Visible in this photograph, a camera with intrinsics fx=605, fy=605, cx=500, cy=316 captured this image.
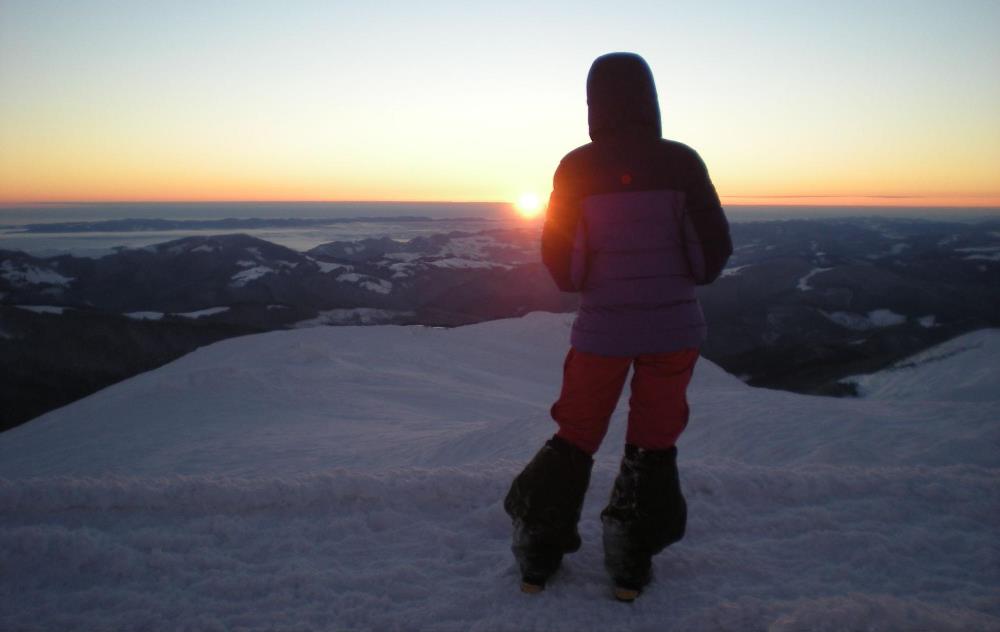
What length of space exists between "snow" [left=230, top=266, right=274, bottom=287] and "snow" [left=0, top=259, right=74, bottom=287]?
25798 millimetres

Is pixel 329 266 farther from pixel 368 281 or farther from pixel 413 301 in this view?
pixel 413 301

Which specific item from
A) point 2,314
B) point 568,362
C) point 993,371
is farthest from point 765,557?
point 2,314

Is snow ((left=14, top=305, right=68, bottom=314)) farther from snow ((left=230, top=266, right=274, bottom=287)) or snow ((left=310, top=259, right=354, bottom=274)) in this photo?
snow ((left=310, top=259, right=354, bottom=274))

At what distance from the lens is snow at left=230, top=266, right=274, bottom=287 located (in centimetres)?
9575

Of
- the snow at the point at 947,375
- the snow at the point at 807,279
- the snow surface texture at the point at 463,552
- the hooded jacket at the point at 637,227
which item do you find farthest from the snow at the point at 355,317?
the hooded jacket at the point at 637,227

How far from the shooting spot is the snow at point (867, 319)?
2498 inches

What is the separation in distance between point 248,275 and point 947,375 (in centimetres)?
9821

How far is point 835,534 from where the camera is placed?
2.89 meters

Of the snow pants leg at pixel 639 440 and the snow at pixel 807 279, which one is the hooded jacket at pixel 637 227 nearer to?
the snow pants leg at pixel 639 440

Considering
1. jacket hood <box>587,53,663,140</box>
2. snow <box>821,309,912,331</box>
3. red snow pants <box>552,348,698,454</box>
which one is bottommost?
snow <box>821,309,912,331</box>

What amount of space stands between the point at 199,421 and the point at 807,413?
8968 mm

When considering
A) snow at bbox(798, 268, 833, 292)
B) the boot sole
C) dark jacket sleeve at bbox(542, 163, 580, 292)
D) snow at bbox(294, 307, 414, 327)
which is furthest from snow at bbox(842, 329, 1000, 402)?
snow at bbox(798, 268, 833, 292)

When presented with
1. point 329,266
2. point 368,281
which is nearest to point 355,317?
point 368,281

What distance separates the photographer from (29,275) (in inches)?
3617
